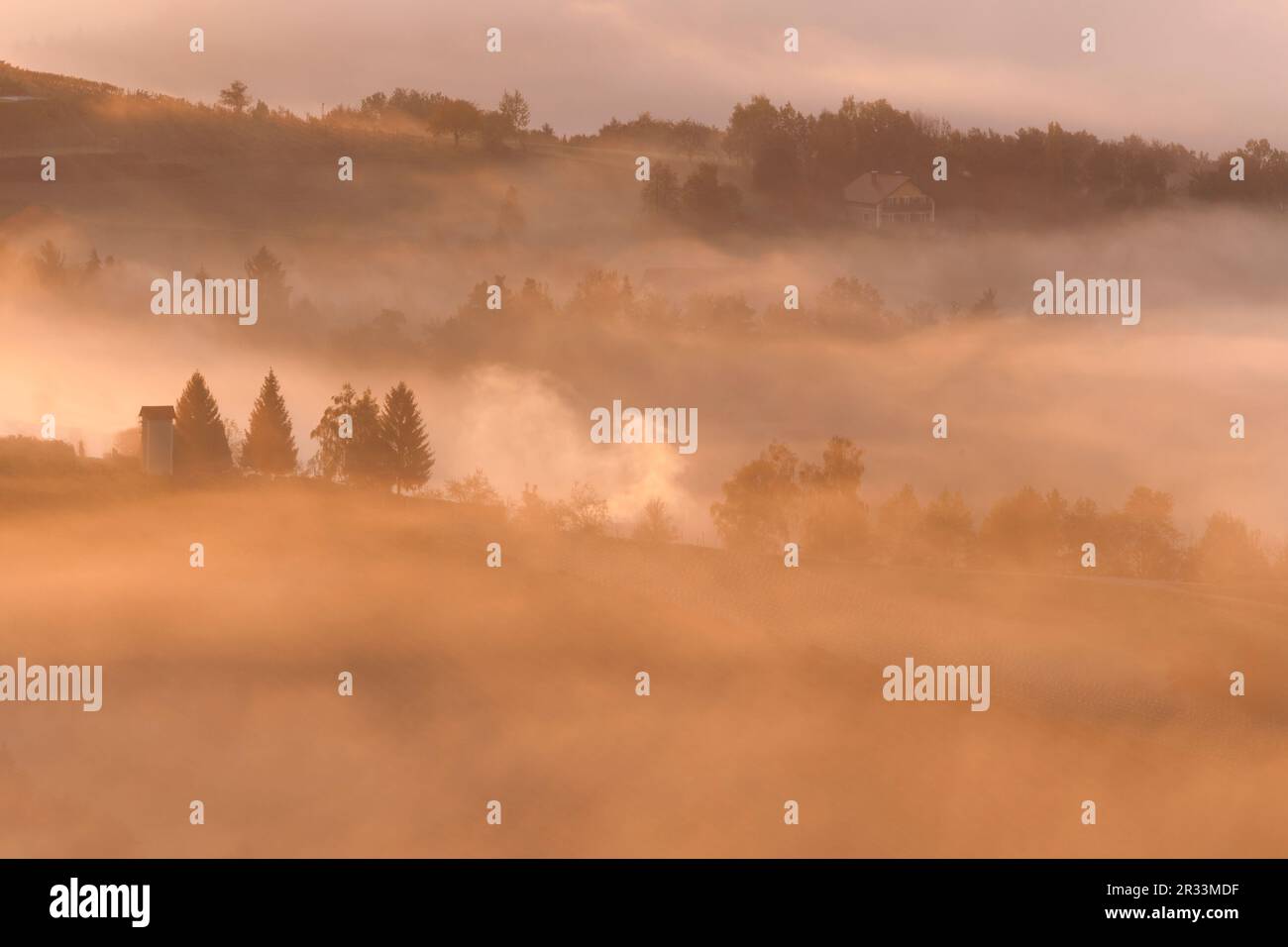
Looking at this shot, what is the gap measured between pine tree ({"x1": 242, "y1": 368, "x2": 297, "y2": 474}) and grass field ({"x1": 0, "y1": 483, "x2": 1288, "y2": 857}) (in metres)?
9.90

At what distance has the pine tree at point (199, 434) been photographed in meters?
88.8

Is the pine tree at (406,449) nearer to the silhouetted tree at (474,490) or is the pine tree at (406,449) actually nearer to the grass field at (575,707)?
the grass field at (575,707)

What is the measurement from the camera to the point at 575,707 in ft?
221

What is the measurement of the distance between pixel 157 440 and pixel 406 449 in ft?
53.1

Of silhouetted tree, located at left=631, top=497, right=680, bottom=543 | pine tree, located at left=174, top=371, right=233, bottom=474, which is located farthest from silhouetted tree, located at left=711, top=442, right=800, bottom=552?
pine tree, located at left=174, top=371, right=233, bottom=474

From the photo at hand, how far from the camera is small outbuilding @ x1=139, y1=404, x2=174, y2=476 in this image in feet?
284

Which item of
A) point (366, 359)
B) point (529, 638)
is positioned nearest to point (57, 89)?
point (366, 359)

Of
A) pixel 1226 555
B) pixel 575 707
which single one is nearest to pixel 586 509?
pixel 575 707

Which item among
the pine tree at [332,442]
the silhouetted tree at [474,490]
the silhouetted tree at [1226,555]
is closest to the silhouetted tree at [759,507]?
the silhouetted tree at [474,490]

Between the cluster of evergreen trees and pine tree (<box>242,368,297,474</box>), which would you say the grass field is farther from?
pine tree (<box>242,368,297,474</box>)

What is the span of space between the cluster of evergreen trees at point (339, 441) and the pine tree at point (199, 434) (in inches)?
2.3

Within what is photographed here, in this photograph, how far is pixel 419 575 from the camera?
79250 millimetres

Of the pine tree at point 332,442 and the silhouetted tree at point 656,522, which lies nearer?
the pine tree at point 332,442

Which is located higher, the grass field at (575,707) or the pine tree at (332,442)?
the pine tree at (332,442)
